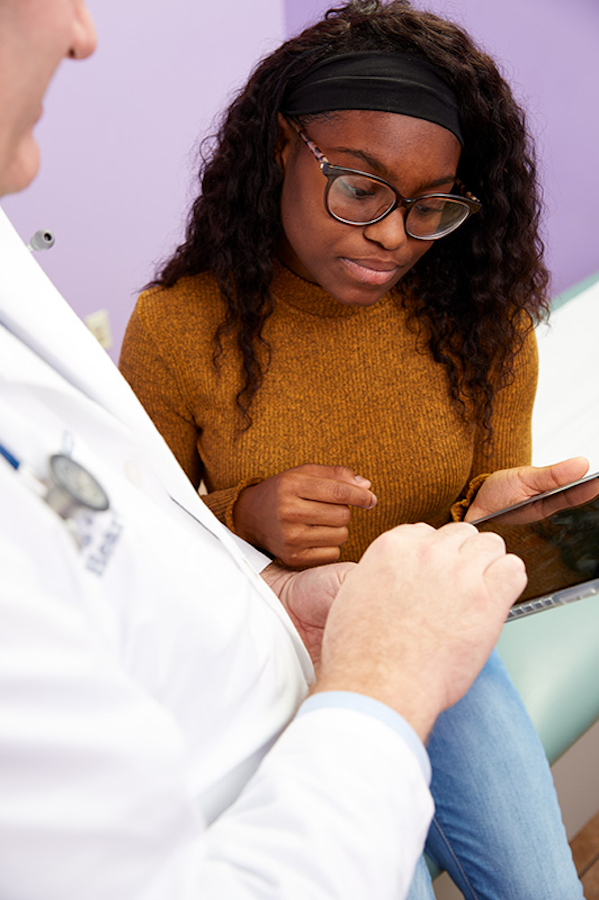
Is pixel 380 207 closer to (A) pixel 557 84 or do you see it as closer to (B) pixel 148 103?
(B) pixel 148 103

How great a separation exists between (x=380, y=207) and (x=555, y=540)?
546 mm

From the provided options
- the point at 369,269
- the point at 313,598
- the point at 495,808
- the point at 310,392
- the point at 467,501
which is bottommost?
the point at 495,808

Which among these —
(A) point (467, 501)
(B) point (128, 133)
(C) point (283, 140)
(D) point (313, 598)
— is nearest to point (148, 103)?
(B) point (128, 133)

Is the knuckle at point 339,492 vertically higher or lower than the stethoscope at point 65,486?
lower

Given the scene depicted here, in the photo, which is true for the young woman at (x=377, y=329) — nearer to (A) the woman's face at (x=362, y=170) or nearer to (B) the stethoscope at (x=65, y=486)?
(A) the woman's face at (x=362, y=170)

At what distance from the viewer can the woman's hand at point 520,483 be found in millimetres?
1113

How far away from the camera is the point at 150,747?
514 mm

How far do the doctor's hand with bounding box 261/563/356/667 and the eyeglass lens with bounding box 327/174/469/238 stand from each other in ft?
1.70

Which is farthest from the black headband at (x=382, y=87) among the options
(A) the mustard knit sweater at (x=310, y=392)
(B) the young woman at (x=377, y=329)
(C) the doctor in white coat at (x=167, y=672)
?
(C) the doctor in white coat at (x=167, y=672)

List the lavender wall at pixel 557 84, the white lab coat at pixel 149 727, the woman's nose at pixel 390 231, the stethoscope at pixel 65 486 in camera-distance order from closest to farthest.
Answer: the white lab coat at pixel 149 727 < the stethoscope at pixel 65 486 < the woman's nose at pixel 390 231 < the lavender wall at pixel 557 84

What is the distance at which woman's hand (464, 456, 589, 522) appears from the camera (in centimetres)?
111

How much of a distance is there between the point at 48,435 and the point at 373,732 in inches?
14.5

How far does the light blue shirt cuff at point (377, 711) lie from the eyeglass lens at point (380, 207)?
723 millimetres

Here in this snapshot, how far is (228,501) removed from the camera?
4.08 ft
